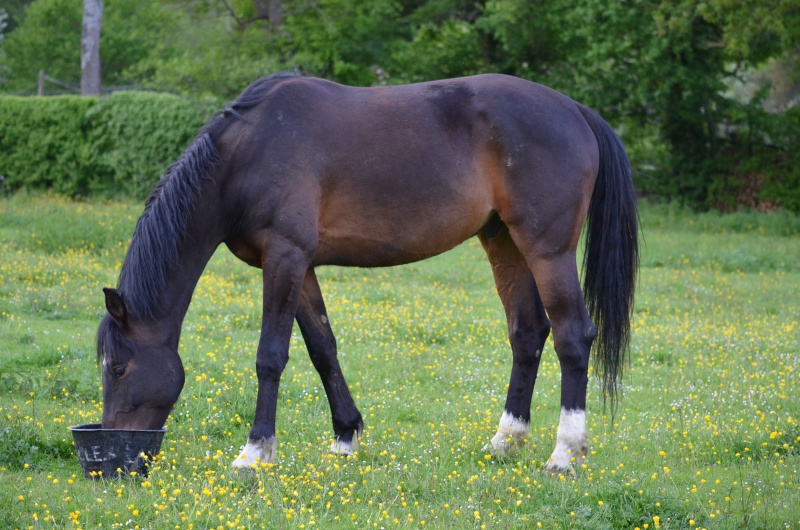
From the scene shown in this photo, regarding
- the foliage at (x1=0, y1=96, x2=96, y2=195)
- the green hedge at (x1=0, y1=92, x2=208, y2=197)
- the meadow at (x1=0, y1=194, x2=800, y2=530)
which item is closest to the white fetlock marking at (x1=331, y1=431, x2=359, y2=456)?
the meadow at (x1=0, y1=194, x2=800, y2=530)

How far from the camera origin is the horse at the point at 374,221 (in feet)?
17.1

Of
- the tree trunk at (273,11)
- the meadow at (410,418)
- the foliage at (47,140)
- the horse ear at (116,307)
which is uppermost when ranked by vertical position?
the tree trunk at (273,11)

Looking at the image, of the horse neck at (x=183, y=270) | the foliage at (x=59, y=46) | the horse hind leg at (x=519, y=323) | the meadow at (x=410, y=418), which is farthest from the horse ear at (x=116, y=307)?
the foliage at (x=59, y=46)

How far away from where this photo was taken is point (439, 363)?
28.0 feet

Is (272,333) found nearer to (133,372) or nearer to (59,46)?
(133,372)

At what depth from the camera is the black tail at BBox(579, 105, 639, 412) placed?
6.06 meters

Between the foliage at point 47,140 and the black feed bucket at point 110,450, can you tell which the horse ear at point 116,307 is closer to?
the black feed bucket at point 110,450

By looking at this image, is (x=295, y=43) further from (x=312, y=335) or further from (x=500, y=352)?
(x=312, y=335)

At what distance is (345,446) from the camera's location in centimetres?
574

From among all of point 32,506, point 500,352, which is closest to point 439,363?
point 500,352

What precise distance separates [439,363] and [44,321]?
13.9ft

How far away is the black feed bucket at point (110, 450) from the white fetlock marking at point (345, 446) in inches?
46.0

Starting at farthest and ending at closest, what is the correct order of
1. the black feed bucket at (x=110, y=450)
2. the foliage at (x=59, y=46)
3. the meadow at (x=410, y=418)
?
the foliage at (x=59, y=46), the black feed bucket at (x=110, y=450), the meadow at (x=410, y=418)

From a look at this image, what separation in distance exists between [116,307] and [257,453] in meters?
1.18
